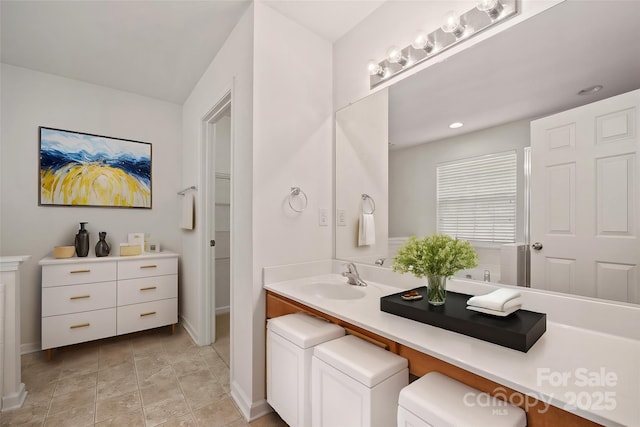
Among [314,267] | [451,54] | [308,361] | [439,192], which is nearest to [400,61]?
[451,54]

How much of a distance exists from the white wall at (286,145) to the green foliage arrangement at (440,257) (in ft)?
2.88

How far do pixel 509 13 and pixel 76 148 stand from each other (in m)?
3.54

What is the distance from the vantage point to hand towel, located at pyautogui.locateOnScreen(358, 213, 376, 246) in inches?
73.0

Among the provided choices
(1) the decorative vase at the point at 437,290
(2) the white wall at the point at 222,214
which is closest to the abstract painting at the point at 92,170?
(2) the white wall at the point at 222,214

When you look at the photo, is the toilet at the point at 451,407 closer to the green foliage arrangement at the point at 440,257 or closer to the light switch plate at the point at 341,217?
the green foliage arrangement at the point at 440,257

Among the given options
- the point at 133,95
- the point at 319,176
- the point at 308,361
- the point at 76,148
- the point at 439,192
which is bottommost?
the point at 308,361

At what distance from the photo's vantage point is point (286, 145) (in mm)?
1862

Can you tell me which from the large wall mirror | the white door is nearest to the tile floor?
the large wall mirror

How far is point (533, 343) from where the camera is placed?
2.93 feet

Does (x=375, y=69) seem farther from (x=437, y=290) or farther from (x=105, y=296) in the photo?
(x=105, y=296)

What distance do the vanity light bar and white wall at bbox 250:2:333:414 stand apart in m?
0.44

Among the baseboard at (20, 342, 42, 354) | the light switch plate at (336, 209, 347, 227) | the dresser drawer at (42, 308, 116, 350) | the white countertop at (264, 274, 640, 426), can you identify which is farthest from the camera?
the baseboard at (20, 342, 42, 354)

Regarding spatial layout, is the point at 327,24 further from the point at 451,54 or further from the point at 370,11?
the point at 451,54

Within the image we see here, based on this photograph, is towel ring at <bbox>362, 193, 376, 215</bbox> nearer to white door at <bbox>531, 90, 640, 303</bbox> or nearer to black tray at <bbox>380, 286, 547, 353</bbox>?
black tray at <bbox>380, 286, 547, 353</bbox>
